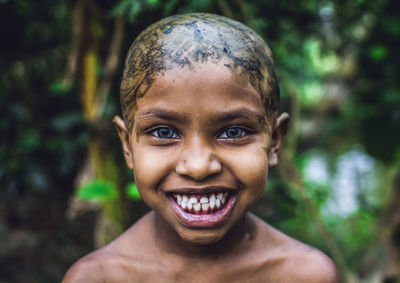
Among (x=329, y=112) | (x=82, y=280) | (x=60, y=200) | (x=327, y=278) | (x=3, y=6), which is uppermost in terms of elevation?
(x=3, y=6)

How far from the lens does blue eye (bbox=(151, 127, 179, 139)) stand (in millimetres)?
1374

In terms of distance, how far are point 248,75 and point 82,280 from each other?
0.94m

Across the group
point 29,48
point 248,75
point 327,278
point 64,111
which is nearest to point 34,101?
point 64,111

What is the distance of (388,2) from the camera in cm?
322

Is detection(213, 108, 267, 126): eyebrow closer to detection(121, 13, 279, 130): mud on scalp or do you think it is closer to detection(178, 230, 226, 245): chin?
detection(121, 13, 279, 130): mud on scalp

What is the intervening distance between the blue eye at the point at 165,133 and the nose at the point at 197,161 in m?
0.07

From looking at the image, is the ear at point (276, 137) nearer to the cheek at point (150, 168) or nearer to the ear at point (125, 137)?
the cheek at point (150, 168)

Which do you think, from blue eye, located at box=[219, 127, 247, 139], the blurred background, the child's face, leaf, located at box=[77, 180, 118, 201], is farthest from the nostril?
leaf, located at box=[77, 180, 118, 201]

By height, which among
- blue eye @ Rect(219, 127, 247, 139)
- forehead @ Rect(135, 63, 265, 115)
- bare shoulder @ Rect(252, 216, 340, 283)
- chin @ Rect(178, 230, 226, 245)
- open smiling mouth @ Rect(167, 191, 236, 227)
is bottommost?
bare shoulder @ Rect(252, 216, 340, 283)

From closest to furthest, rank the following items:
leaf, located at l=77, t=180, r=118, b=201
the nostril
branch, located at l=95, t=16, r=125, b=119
→ the nostril < leaf, located at l=77, t=180, r=118, b=201 < branch, located at l=95, t=16, r=125, b=119

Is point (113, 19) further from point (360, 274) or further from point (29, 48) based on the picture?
point (360, 274)

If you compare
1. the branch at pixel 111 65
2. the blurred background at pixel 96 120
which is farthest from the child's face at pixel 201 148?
the branch at pixel 111 65

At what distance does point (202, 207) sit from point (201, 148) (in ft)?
0.71

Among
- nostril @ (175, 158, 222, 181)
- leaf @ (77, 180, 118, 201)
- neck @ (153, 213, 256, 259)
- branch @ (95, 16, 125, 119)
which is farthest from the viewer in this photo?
branch @ (95, 16, 125, 119)
